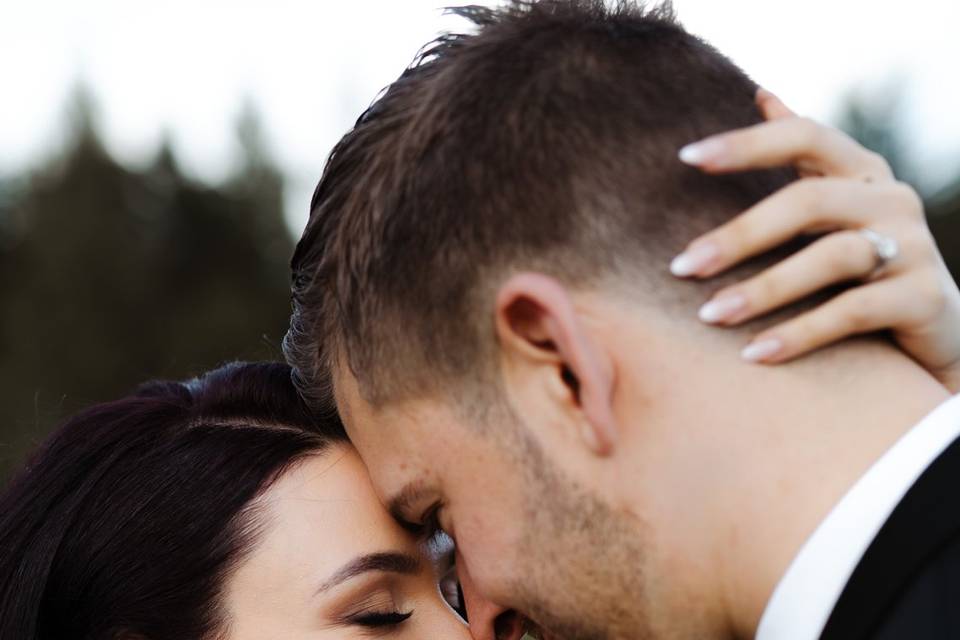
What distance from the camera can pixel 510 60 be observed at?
2656 mm

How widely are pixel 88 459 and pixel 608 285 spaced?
74.4 inches

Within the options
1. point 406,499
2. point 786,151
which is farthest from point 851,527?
point 406,499

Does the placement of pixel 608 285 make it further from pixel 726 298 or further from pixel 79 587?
pixel 79 587

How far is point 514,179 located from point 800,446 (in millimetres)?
823

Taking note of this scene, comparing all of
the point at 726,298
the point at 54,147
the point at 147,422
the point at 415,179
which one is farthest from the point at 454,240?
the point at 54,147

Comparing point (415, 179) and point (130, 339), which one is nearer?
point (415, 179)

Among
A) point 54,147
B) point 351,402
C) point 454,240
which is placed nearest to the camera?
point 454,240

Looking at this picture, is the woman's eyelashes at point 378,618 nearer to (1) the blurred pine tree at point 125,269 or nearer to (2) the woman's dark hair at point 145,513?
(2) the woman's dark hair at point 145,513

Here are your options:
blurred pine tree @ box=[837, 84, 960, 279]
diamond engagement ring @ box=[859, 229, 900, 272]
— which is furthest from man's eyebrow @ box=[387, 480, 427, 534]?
blurred pine tree @ box=[837, 84, 960, 279]

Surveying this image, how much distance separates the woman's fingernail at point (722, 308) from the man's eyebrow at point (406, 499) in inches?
34.0

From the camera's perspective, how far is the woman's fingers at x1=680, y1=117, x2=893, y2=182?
2367mm

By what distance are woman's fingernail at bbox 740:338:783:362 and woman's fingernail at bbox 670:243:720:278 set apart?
193 mm

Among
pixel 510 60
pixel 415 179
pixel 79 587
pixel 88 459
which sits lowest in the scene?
pixel 79 587

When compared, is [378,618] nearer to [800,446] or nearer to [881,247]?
[800,446]
